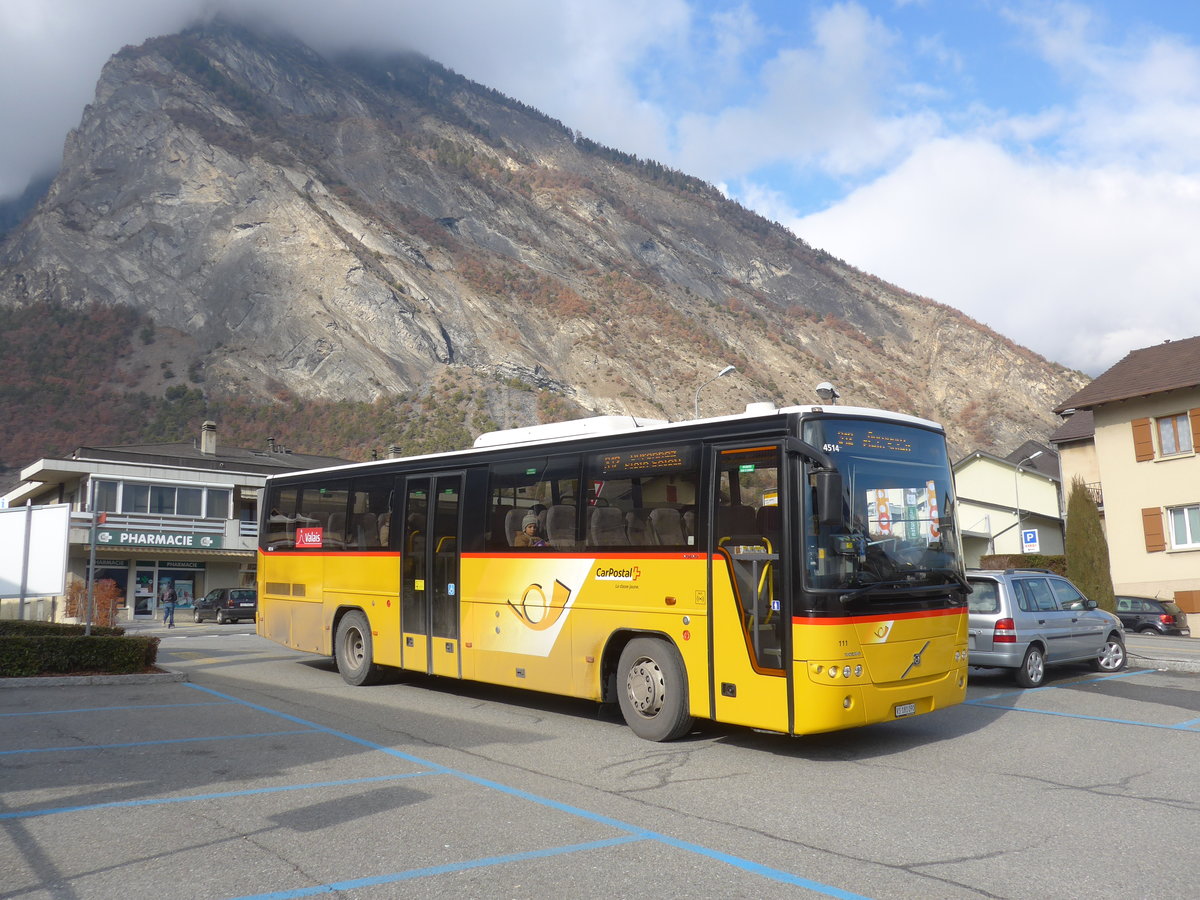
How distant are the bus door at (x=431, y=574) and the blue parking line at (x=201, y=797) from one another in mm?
4143

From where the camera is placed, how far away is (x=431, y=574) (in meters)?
12.0

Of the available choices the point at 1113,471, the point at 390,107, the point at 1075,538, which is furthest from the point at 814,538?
the point at 390,107

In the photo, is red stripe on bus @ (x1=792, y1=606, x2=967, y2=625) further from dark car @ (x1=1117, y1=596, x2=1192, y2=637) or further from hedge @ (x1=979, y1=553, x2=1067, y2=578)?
hedge @ (x1=979, y1=553, x2=1067, y2=578)

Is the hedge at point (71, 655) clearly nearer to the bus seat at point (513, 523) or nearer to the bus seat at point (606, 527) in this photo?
the bus seat at point (513, 523)

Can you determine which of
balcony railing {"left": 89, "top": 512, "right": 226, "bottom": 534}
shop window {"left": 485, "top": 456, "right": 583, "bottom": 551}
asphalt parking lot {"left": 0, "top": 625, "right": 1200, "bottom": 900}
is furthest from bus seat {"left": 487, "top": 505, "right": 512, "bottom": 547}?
balcony railing {"left": 89, "top": 512, "right": 226, "bottom": 534}

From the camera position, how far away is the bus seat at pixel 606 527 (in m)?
9.56

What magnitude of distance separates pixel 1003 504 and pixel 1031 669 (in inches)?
1537

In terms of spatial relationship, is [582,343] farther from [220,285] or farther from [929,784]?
[929,784]

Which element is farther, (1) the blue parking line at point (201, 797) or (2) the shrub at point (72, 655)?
(2) the shrub at point (72, 655)

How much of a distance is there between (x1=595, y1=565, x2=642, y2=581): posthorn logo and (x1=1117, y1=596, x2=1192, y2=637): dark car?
83.5 feet

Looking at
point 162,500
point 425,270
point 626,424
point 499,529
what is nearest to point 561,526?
point 499,529

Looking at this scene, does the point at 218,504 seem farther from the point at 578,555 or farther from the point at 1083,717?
the point at 1083,717

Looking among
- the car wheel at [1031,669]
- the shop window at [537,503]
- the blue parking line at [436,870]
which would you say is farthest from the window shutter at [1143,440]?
the blue parking line at [436,870]

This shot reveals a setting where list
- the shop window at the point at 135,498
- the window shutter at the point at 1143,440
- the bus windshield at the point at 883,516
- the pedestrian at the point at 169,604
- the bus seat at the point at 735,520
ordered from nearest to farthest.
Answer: the bus windshield at the point at 883,516
the bus seat at the point at 735,520
the window shutter at the point at 1143,440
the pedestrian at the point at 169,604
the shop window at the point at 135,498
